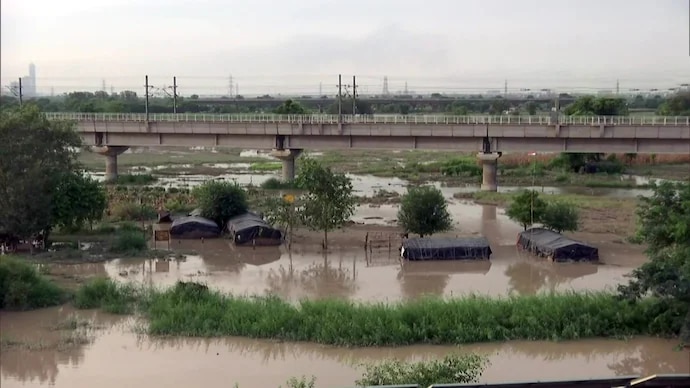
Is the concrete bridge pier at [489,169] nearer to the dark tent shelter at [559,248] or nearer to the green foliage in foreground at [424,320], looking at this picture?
the dark tent shelter at [559,248]

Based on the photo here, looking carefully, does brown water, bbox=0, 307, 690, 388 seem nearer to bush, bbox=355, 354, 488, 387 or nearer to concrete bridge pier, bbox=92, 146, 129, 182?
bush, bbox=355, 354, 488, 387

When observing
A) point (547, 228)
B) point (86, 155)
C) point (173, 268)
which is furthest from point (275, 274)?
point (86, 155)

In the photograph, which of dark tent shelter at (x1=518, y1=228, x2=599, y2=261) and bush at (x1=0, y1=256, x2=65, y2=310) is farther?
dark tent shelter at (x1=518, y1=228, x2=599, y2=261)

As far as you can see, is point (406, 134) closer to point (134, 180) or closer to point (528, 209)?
point (528, 209)

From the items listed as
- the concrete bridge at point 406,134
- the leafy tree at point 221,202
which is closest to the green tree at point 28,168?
the leafy tree at point 221,202

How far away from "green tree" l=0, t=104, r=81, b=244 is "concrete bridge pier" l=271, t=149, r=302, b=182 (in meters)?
16.9

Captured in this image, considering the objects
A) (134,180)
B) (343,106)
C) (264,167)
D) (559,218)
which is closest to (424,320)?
(559,218)

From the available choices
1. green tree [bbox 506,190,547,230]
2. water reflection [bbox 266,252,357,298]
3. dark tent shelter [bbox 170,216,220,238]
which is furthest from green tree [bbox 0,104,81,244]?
green tree [bbox 506,190,547,230]

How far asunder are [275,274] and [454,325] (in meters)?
6.62

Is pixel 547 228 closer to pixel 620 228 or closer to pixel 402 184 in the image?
pixel 620 228

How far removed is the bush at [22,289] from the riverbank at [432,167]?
83.2ft

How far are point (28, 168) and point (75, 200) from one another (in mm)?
1765

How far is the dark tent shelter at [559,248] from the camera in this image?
774 inches

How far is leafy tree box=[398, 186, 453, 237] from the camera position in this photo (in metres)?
21.1
